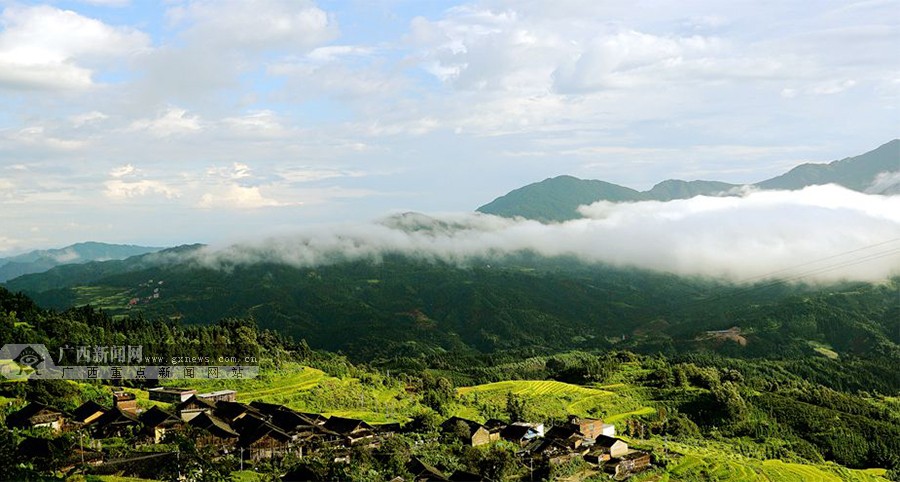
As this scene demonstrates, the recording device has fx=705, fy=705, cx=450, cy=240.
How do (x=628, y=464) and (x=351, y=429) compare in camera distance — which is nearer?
(x=351, y=429)

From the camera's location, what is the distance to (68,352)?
72750 millimetres

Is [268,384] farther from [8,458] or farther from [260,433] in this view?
[8,458]

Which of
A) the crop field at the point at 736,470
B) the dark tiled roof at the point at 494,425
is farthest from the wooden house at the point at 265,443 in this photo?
the crop field at the point at 736,470

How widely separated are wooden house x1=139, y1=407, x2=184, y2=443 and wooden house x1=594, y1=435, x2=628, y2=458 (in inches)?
1270

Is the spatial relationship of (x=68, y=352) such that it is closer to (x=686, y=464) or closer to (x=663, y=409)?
(x=686, y=464)

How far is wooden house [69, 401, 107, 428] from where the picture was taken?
51344 millimetres

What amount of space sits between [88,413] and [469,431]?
28777 mm

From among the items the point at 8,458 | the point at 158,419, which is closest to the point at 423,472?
the point at 158,419

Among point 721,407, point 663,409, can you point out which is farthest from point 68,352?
point 721,407

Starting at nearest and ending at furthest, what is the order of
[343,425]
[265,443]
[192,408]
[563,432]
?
[265,443]
[343,425]
[192,408]
[563,432]

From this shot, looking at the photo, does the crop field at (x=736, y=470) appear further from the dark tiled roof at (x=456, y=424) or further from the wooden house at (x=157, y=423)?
the wooden house at (x=157, y=423)

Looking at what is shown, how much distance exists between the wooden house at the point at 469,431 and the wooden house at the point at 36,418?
93.8 feet

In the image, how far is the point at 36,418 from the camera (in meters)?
47.9

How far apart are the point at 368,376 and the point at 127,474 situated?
4751cm
